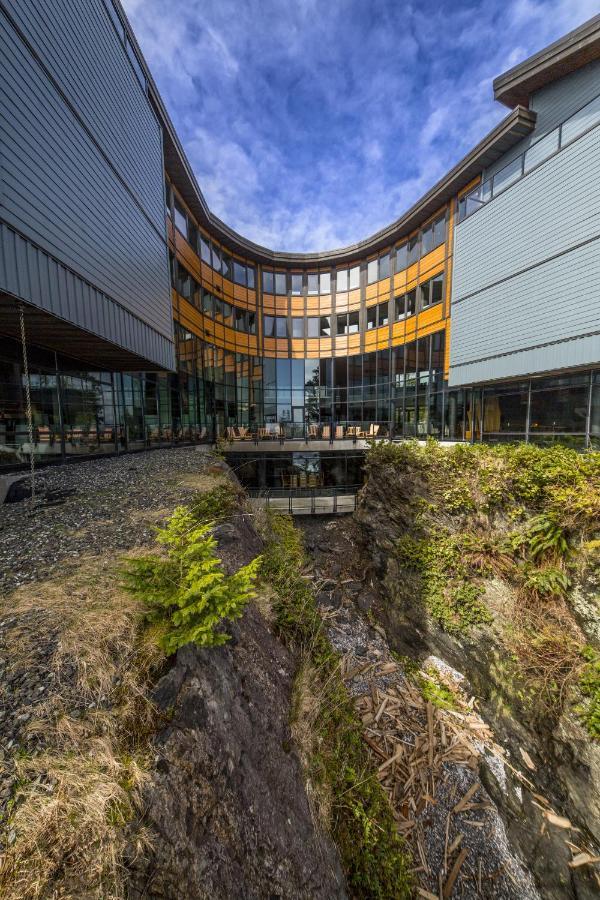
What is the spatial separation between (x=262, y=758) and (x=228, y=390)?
20785 mm

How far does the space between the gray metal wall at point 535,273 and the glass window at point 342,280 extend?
11.1m

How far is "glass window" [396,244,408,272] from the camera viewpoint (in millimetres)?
20212

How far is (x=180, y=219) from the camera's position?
17375 mm

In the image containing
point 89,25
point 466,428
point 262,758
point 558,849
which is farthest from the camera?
point 466,428

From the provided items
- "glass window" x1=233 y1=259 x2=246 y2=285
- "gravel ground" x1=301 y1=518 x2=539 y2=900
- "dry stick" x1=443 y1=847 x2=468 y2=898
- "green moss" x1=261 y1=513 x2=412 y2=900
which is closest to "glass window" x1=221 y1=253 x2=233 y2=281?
"glass window" x1=233 y1=259 x2=246 y2=285

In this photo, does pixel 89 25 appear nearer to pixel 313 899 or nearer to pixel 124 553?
pixel 124 553

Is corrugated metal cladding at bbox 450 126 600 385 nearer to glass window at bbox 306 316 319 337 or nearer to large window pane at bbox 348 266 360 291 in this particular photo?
large window pane at bbox 348 266 360 291

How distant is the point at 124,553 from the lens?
4340 mm

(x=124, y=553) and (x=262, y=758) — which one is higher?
(x=124, y=553)

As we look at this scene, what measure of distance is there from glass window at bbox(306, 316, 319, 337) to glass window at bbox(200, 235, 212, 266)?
26.8 feet

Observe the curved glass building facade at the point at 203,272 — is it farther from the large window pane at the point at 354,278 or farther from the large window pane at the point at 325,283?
the large window pane at the point at 325,283

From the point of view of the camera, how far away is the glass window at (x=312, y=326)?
2486 centimetres

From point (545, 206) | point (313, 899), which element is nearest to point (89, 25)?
point (545, 206)

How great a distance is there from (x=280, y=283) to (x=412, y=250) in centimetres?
1011
